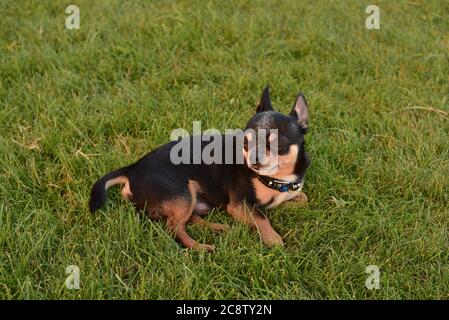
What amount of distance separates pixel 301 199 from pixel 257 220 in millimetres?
427

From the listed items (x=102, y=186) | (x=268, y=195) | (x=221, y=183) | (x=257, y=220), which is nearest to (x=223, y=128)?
(x=221, y=183)

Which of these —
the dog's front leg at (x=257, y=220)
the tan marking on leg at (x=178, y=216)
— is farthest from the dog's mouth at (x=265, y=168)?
the tan marking on leg at (x=178, y=216)

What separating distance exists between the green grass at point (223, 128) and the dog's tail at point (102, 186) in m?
0.11

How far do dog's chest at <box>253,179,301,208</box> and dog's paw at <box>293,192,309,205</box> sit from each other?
108 mm

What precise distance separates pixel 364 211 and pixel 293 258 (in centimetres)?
63

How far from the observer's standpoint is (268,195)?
2.97 meters

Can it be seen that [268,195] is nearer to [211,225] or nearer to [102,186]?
[211,225]

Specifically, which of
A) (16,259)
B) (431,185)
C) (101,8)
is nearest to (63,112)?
(16,259)

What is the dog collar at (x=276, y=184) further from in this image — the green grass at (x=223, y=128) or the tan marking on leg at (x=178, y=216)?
the tan marking on leg at (x=178, y=216)

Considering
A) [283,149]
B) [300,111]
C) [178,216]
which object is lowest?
[178,216]

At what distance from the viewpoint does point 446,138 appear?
3.71m

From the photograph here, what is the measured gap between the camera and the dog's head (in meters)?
2.76

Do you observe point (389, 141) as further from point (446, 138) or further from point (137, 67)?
point (137, 67)

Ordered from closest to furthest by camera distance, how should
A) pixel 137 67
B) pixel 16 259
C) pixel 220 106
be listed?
pixel 16 259, pixel 220 106, pixel 137 67
